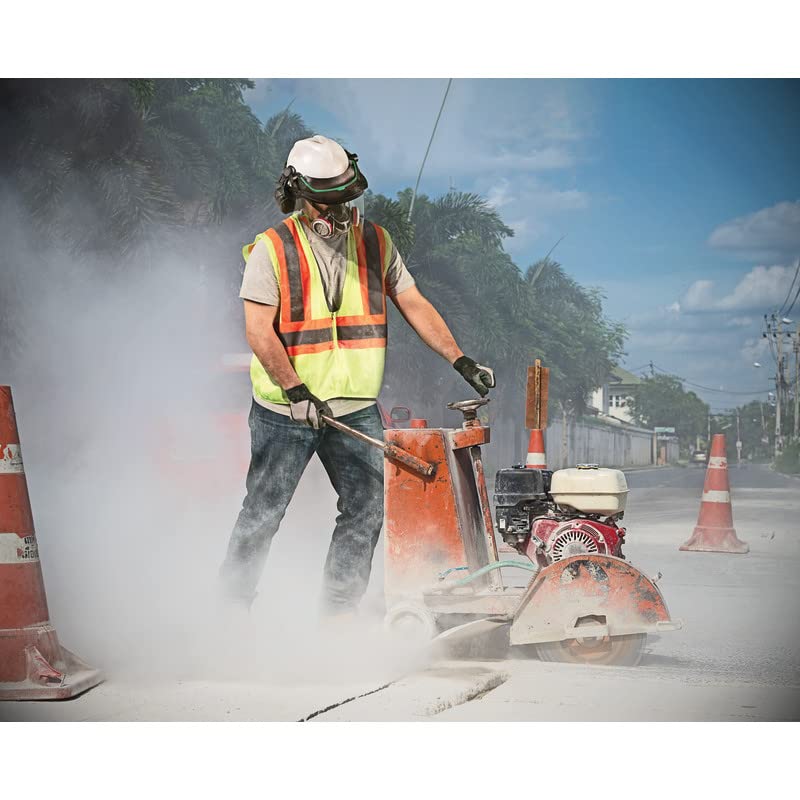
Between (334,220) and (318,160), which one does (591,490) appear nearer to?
(334,220)

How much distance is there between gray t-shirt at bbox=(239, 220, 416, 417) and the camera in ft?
12.4

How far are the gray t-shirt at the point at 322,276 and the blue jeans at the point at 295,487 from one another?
0.04 metres

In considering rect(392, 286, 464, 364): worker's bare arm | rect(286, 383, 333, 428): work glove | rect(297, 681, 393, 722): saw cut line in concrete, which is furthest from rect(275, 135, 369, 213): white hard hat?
rect(297, 681, 393, 722): saw cut line in concrete

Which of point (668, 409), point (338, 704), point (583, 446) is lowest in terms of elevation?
point (583, 446)

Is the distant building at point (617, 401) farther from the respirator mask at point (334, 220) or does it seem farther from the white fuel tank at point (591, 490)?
the respirator mask at point (334, 220)

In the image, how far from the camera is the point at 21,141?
7.59 meters

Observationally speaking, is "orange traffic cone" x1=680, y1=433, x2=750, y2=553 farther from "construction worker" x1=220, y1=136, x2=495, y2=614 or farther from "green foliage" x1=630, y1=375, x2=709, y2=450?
"green foliage" x1=630, y1=375, x2=709, y2=450

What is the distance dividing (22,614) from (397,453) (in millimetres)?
1320

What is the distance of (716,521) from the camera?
7.40 metres

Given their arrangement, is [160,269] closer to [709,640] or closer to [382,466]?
[382,466]

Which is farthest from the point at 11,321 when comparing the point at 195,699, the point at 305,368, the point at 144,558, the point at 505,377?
the point at 505,377

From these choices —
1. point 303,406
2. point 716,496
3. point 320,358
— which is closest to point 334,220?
point 320,358

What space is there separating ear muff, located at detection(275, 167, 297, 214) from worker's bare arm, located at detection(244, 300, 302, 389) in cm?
36

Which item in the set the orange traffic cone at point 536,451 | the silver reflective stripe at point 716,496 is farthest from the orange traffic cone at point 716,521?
the orange traffic cone at point 536,451
